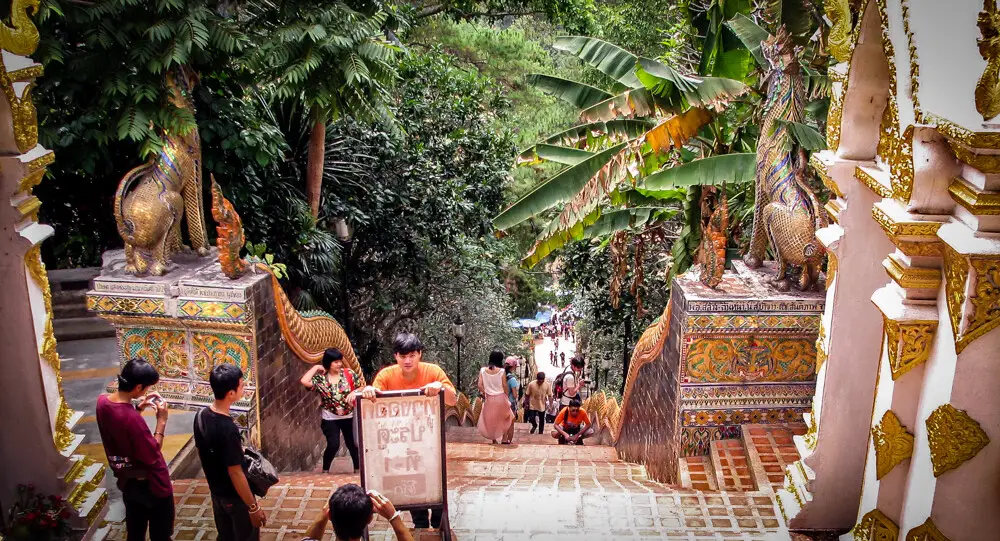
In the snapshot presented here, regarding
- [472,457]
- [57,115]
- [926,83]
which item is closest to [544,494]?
[472,457]

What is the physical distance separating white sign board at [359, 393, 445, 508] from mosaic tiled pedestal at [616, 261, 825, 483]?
2624mm

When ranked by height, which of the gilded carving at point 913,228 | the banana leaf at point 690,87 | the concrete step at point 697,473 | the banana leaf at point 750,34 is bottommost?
the concrete step at point 697,473

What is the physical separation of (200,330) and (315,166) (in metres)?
4.03

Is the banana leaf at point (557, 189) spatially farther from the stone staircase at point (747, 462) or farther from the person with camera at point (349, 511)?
the person with camera at point (349, 511)

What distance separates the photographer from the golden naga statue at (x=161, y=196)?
7059 mm

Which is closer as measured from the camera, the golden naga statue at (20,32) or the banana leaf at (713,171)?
the golden naga statue at (20,32)

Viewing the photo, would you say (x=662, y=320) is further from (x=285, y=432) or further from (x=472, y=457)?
(x=285, y=432)

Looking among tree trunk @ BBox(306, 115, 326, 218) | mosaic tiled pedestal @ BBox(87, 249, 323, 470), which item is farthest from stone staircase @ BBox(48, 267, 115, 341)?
mosaic tiled pedestal @ BBox(87, 249, 323, 470)

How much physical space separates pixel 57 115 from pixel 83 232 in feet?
7.59

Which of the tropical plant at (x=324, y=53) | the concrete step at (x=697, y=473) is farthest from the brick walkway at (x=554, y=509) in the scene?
the tropical plant at (x=324, y=53)

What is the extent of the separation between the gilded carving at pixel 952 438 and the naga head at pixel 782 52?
3844 mm

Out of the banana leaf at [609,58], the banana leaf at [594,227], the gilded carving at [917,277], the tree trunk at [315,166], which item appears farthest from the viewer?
the tree trunk at [315,166]

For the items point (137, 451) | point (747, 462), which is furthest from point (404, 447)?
point (747, 462)

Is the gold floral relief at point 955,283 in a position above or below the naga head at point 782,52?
below
